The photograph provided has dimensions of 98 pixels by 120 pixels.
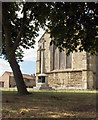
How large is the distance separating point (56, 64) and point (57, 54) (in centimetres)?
195

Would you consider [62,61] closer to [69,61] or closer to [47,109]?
[69,61]

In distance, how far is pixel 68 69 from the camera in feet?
99.5

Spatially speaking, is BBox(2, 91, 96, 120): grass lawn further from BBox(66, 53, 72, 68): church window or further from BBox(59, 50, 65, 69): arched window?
BBox(59, 50, 65, 69): arched window

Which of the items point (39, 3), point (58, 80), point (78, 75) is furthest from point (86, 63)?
point (39, 3)

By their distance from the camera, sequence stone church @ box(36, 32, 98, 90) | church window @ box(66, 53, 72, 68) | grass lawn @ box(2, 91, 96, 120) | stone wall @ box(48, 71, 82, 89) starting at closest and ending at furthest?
grass lawn @ box(2, 91, 96, 120), stone church @ box(36, 32, 98, 90), stone wall @ box(48, 71, 82, 89), church window @ box(66, 53, 72, 68)

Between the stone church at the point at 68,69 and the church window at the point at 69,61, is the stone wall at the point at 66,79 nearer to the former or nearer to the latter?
the stone church at the point at 68,69

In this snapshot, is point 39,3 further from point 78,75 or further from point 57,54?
point 57,54

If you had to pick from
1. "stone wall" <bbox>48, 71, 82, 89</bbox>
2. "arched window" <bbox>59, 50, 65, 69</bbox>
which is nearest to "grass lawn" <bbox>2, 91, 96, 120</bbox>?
"stone wall" <bbox>48, 71, 82, 89</bbox>

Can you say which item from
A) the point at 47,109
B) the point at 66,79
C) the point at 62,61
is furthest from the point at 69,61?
the point at 47,109

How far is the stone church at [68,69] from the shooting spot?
89.3 ft

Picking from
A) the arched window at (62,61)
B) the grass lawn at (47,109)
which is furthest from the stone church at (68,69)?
the grass lawn at (47,109)

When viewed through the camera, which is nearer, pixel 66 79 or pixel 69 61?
pixel 66 79

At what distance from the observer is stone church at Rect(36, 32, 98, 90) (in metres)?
27.2

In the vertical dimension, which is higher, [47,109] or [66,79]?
[47,109]
